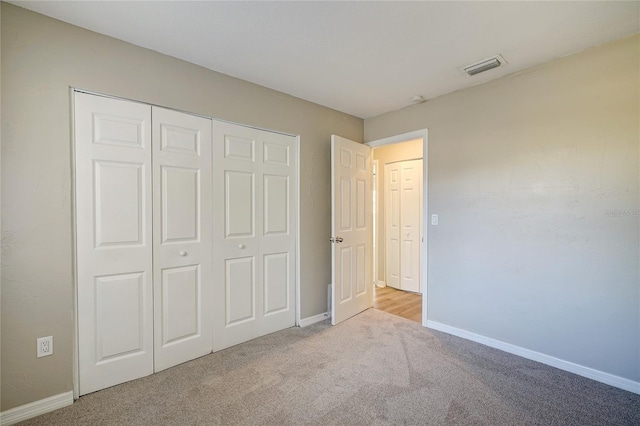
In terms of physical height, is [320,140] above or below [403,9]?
below

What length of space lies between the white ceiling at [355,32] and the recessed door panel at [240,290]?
1727 millimetres

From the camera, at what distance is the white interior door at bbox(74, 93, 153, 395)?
6.12 feet

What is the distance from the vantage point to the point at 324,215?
128 inches

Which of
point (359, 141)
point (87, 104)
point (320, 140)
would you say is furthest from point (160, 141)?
point (359, 141)

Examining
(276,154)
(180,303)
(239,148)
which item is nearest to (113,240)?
(180,303)

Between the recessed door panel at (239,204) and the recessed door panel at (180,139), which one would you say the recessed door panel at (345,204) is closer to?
the recessed door panel at (239,204)

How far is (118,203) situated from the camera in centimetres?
197

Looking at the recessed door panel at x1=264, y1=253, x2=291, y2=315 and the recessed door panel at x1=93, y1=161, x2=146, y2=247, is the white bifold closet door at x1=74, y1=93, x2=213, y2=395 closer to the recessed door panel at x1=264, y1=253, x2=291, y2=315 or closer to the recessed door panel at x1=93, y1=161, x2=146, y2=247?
the recessed door panel at x1=93, y1=161, x2=146, y2=247

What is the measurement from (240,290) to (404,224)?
289 centimetres

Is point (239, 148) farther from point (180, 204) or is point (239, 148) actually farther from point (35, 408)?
A: point (35, 408)

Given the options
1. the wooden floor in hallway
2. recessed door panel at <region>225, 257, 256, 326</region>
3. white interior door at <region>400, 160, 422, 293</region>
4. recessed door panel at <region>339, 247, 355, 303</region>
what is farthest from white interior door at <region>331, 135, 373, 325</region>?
white interior door at <region>400, 160, 422, 293</region>

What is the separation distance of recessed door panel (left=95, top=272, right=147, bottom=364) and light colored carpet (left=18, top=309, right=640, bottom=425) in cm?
26

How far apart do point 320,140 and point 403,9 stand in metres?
1.67

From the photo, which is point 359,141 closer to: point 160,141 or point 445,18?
point 445,18
